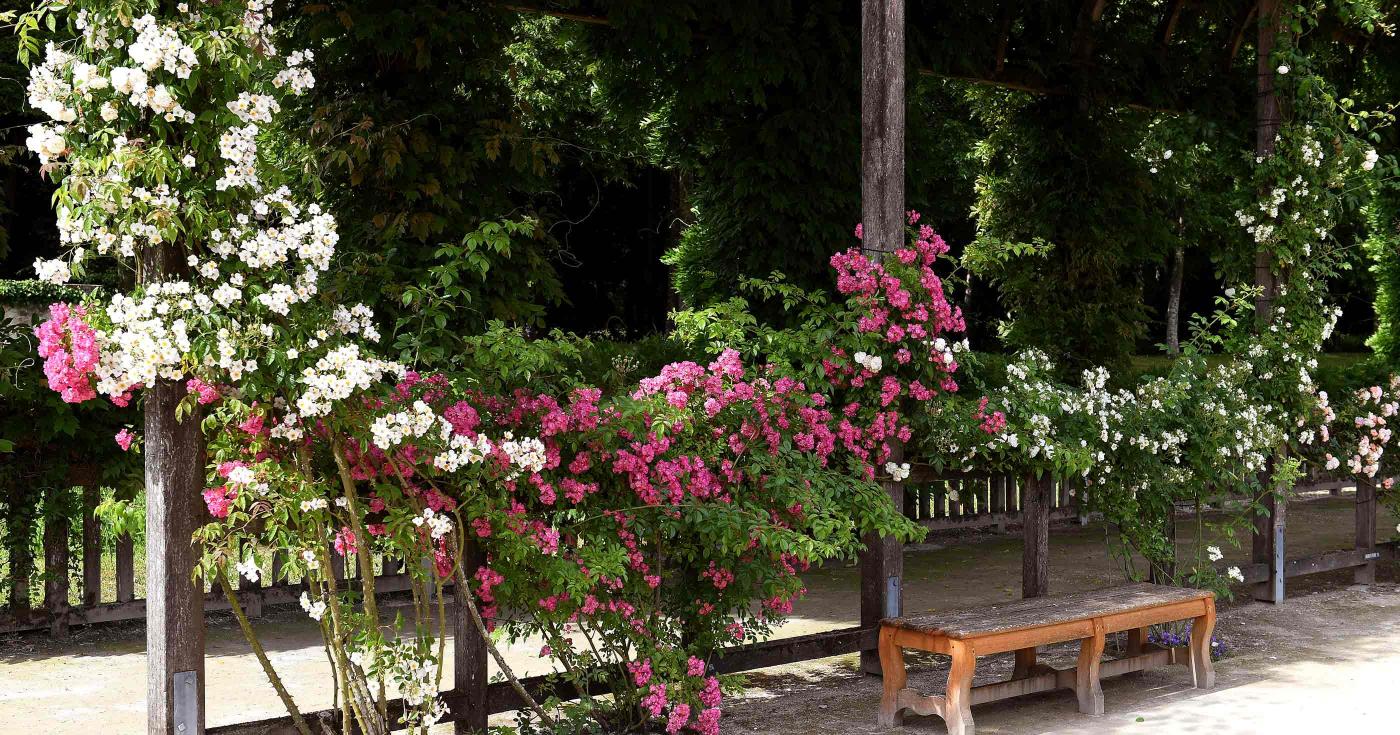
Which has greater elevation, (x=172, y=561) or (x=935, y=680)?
(x=172, y=561)

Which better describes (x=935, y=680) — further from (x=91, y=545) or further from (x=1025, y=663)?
(x=91, y=545)

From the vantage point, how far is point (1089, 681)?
5.91 meters

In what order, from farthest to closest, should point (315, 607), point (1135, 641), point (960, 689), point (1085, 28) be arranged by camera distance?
point (1085, 28), point (1135, 641), point (960, 689), point (315, 607)

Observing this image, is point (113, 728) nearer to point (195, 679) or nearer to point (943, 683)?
point (195, 679)

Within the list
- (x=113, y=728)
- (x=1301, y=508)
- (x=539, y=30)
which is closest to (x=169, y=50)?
(x=113, y=728)

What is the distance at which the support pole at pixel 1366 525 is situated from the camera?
907 centimetres

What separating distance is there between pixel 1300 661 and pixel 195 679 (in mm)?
5413

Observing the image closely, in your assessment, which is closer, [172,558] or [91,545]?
[172,558]

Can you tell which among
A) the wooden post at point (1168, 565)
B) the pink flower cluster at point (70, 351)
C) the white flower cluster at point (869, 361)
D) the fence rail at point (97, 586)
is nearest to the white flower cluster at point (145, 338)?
the pink flower cluster at point (70, 351)

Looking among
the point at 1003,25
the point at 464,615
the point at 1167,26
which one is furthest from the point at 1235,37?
the point at 464,615

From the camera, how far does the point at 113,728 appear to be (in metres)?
5.73

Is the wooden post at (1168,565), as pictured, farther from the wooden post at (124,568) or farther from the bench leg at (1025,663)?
the wooden post at (124,568)

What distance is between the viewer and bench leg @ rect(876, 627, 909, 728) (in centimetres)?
565

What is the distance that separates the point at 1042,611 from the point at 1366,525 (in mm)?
4490
